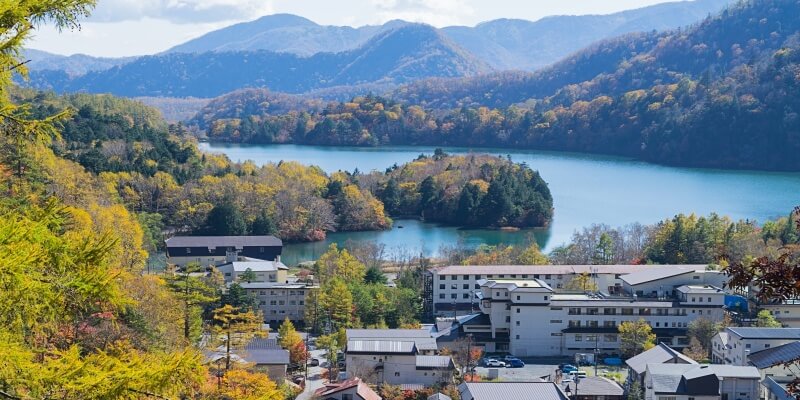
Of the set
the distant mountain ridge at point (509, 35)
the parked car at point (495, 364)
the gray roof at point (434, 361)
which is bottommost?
the parked car at point (495, 364)

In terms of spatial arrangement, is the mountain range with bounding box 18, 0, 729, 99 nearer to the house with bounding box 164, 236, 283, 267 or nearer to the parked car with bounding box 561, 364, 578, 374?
the house with bounding box 164, 236, 283, 267

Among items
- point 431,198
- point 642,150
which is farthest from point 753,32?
point 431,198

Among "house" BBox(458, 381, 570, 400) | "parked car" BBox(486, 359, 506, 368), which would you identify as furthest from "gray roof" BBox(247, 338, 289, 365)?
"parked car" BBox(486, 359, 506, 368)

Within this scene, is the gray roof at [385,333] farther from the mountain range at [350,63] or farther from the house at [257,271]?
the mountain range at [350,63]

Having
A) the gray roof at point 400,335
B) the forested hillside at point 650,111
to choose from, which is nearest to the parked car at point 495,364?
the gray roof at point 400,335

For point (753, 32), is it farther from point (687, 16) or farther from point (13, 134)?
point (687, 16)

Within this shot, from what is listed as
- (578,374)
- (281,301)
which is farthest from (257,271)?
(578,374)
